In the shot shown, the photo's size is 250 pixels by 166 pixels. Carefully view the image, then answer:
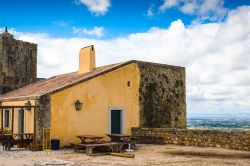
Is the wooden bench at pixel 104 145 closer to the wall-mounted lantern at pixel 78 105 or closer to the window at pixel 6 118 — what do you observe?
the wall-mounted lantern at pixel 78 105

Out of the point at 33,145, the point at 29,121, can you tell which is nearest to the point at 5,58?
the point at 29,121

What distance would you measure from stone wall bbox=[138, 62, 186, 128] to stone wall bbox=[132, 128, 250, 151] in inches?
58.8

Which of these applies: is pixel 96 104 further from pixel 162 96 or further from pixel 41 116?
pixel 162 96

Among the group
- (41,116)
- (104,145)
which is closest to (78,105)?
(41,116)

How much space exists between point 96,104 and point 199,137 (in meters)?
5.59

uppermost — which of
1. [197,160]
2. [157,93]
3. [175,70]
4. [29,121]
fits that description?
[175,70]

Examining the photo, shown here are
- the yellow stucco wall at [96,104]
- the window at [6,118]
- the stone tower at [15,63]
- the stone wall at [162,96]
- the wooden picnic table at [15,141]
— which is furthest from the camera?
the stone tower at [15,63]

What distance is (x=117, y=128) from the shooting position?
20312 millimetres

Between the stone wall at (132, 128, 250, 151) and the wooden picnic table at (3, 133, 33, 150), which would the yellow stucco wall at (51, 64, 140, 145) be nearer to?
the wooden picnic table at (3, 133, 33, 150)

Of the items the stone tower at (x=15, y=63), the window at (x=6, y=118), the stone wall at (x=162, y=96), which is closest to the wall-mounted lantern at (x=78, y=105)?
the stone wall at (x=162, y=96)

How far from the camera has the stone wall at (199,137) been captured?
1630 centimetres

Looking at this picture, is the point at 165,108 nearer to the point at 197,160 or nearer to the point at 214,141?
the point at 214,141

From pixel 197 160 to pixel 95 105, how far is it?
25.2 feet

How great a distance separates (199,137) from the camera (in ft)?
58.2
